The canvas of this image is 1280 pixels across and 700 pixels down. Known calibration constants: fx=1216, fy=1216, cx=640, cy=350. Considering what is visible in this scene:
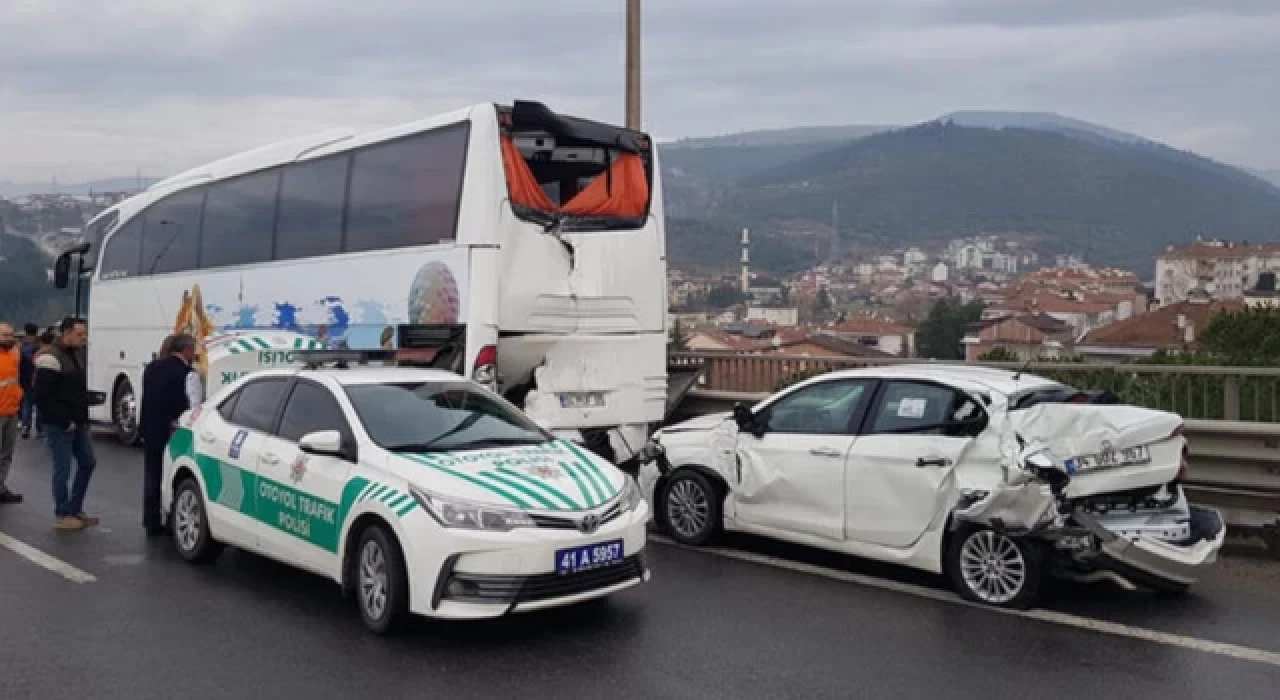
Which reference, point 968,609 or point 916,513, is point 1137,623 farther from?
point 916,513

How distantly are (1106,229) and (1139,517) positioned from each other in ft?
252

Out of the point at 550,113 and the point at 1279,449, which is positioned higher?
the point at 550,113

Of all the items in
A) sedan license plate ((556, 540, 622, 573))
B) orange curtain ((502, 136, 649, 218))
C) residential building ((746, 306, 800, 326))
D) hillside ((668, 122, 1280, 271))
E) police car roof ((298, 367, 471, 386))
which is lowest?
sedan license plate ((556, 540, 622, 573))

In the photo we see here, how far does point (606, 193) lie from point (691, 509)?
3974mm

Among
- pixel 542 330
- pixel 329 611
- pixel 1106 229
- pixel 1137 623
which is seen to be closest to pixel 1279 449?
pixel 1137 623

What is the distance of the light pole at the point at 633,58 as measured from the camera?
15.3m

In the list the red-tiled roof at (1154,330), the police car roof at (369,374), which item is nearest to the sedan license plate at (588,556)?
the police car roof at (369,374)

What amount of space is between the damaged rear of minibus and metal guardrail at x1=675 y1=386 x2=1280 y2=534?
1.66m

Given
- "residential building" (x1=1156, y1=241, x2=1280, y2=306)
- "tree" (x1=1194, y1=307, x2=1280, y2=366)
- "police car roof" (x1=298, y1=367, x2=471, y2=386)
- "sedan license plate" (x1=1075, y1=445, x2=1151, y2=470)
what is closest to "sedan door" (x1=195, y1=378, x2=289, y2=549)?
"police car roof" (x1=298, y1=367, x2=471, y2=386)

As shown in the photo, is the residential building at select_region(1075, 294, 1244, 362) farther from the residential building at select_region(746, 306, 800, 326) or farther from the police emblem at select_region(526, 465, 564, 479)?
the police emblem at select_region(526, 465, 564, 479)

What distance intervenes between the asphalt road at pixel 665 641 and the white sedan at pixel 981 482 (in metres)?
0.30

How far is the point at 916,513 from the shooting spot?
780cm

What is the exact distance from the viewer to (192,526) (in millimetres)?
8633

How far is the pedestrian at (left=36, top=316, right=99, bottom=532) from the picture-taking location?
33.1ft
